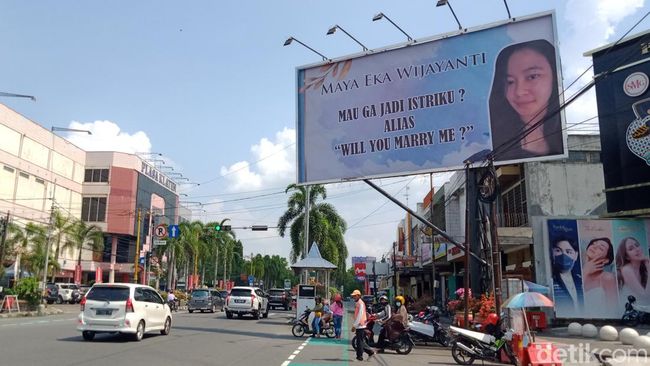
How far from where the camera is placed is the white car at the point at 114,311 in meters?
15.5

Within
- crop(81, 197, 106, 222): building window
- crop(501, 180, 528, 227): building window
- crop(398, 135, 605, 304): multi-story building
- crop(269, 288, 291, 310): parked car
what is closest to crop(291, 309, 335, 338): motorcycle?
crop(398, 135, 605, 304): multi-story building

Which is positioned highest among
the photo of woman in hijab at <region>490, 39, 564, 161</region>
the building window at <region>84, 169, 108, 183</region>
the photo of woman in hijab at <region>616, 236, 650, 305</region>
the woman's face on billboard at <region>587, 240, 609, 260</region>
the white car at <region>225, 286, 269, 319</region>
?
the building window at <region>84, 169, 108, 183</region>

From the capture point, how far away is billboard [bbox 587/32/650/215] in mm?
23719

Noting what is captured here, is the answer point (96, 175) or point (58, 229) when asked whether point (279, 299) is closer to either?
point (58, 229)

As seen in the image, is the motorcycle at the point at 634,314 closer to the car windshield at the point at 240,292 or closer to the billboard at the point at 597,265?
the billboard at the point at 597,265

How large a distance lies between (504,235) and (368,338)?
12.4 meters

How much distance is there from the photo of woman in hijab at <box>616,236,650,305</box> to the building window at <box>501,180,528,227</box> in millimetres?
5175

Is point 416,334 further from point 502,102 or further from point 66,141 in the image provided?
point 66,141

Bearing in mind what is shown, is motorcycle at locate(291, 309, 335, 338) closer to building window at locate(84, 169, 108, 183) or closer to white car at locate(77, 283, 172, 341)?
white car at locate(77, 283, 172, 341)

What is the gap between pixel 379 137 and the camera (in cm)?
2306

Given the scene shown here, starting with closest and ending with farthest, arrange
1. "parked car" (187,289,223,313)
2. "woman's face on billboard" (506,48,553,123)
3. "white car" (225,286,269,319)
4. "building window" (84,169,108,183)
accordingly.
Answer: "woman's face on billboard" (506,48,553,123) < "white car" (225,286,269,319) < "parked car" (187,289,223,313) < "building window" (84,169,108,183)

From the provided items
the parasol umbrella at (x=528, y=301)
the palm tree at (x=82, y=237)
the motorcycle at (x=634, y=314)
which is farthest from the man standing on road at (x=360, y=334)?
the palm tree at (x=82, y=237)

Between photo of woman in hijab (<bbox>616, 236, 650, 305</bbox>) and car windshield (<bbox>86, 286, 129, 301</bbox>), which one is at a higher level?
photo of woman in hijab (<bbox>616, 236, 650, 305</bbox>)

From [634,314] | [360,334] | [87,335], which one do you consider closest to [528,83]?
[634,314]
